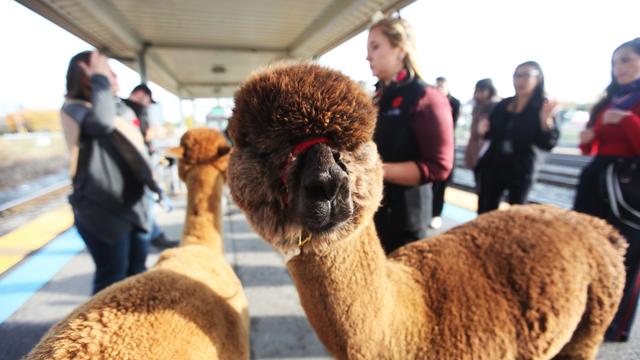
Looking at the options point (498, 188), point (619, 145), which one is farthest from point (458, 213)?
point (619, 145)

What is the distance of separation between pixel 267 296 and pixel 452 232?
2234 millimetres

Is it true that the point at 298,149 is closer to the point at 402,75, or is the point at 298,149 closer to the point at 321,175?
the point at 321,175

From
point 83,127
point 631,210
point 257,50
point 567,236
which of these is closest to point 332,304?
point 567,236

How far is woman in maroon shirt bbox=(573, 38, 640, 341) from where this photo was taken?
1.99m

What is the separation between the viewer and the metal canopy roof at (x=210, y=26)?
3.94 meters

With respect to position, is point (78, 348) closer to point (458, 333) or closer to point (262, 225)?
point (262, 225)

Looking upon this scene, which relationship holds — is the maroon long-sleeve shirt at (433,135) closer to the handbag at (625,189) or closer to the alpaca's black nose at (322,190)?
the alpaca's black nose at (322,190)

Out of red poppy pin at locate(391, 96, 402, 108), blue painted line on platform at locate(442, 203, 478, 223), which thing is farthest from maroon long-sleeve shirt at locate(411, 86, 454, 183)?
blue painted line on platform at locate(442, 203, 478, 223)

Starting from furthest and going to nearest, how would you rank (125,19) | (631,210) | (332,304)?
(125,19) < (631,210) < (332,304)

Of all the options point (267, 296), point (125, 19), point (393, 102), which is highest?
point (125, 19)

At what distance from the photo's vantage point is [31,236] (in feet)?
14.6

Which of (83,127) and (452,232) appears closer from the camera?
(452,232)

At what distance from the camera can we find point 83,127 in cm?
186

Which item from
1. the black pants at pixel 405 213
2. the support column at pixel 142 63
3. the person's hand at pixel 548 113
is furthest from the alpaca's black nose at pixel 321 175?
the support column at pixel 142 63
